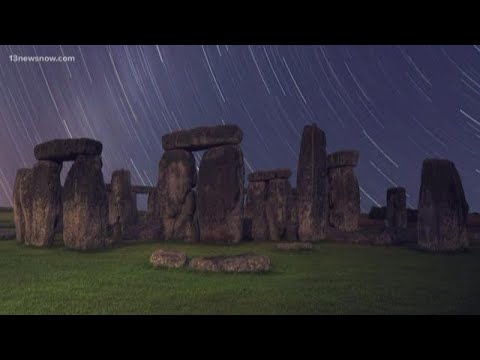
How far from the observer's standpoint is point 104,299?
20.0ft

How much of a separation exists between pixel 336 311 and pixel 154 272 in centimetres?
380

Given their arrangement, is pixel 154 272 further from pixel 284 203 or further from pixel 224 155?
pixel 284 203

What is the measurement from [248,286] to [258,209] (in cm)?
901

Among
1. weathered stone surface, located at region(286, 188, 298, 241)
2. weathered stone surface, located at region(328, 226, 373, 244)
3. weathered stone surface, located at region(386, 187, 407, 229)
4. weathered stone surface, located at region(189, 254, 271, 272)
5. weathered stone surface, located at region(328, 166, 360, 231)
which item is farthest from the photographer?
weathered stone surface, located at region(386, 187, 407, 229)

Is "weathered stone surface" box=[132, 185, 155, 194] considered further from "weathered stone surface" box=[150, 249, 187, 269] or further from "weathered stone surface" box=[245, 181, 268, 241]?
"weathered stone surface" box=[150, 249, 187, 269]

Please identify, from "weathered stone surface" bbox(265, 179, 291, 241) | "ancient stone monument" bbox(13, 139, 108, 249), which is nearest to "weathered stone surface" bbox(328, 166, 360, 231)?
"weathered stone surface" bbox(265, 179, 291, 241)

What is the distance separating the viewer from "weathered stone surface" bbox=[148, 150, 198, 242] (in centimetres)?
1516

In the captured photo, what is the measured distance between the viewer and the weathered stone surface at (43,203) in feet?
41.9

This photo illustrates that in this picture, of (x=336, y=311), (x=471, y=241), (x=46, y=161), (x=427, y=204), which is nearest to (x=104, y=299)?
(x=336, y=311)

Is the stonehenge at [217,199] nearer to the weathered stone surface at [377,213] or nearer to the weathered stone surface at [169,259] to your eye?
the weathered stone surface at [169,259]

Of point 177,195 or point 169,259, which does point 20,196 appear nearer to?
point 177,195

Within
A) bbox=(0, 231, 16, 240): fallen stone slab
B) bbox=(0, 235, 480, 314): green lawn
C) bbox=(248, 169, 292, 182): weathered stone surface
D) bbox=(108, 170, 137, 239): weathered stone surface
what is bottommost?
bbox=(0, 231, 16, 240): fallen stone slab

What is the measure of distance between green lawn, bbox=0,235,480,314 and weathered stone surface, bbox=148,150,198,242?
178 inches

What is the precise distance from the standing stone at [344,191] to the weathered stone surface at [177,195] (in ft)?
21.7
